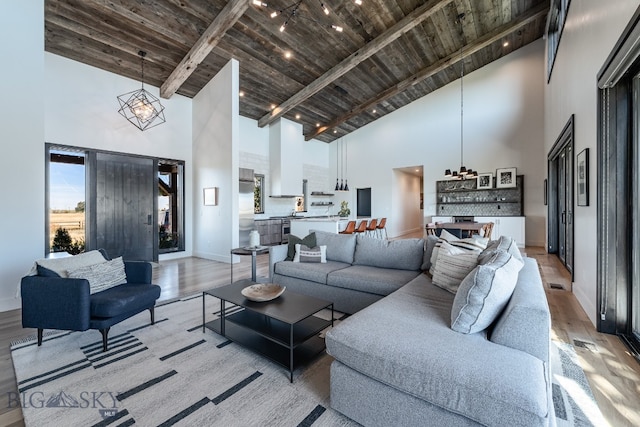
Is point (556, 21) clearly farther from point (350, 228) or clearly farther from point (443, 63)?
point (350, 228)

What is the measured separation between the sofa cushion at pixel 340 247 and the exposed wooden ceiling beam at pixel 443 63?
240 inches

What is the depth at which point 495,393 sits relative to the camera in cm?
113

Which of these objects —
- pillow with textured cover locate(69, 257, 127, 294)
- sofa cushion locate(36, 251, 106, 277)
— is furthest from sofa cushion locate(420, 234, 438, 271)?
sofa cushion locate(36, 251, 106, 277)

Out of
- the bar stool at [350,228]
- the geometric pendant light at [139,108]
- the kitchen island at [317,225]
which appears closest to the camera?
the geometric pendant light at [139,108]

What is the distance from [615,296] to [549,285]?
178 cm

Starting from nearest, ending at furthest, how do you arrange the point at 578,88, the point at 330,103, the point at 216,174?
the point at 578,88 < the point at 216,174 < the point at 330,103

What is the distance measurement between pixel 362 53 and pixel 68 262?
6.15m

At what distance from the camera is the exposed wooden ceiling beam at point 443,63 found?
6.18 m

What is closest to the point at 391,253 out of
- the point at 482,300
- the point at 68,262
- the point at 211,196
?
the point at 482,300

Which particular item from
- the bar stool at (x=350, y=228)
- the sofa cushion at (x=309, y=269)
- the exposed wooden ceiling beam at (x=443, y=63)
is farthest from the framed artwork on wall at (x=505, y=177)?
the sofa cushion at (x=309, y=269)

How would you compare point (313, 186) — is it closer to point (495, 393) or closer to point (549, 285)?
point (549, 285)

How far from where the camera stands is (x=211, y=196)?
622 cm

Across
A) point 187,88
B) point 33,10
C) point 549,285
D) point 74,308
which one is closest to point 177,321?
point 74,308

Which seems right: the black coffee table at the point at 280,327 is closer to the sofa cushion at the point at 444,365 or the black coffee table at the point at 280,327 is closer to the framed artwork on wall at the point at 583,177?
the sofa cushion at the point at 444,365
